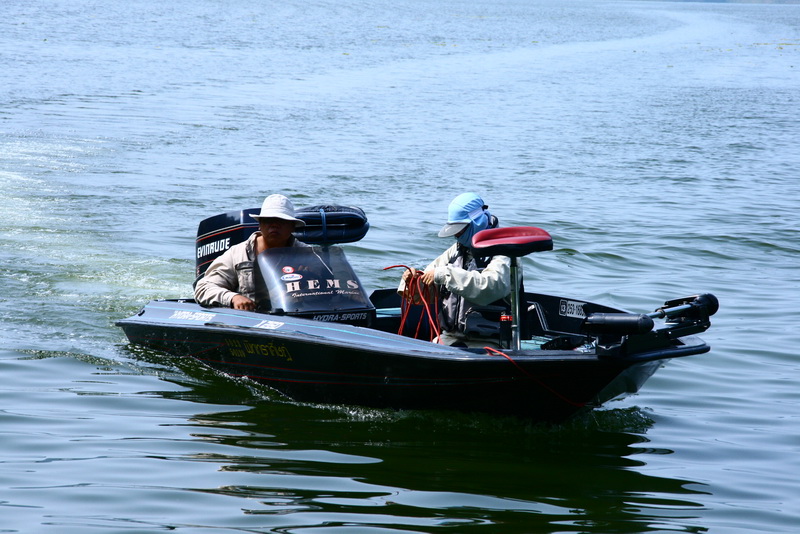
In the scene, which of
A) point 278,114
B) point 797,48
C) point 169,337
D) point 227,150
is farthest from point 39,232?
point 797,48

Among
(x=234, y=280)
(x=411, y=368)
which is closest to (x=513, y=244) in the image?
(x=411, y=368)

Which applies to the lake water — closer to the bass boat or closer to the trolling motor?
the bass boat

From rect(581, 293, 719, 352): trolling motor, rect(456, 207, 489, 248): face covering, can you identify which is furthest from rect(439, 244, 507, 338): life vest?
rect(581, 293, 719, 352): trolling motor

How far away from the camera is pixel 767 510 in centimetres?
519

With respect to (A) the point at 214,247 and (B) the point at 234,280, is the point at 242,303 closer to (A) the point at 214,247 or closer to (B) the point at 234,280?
(B) the point at 234,280

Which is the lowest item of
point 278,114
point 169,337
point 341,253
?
point 169,337

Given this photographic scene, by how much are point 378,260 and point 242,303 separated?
449 cm

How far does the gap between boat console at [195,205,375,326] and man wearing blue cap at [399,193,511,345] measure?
693 millimetres

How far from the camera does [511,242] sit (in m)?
5.62

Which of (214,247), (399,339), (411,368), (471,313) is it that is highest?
(214,247)

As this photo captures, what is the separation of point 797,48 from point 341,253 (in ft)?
151

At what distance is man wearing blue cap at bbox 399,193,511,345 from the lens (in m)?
6.07

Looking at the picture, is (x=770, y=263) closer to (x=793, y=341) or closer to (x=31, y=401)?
(x=793, y=341)

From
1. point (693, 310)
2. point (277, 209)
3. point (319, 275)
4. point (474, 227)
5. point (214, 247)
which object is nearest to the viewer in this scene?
point (693, 310)
